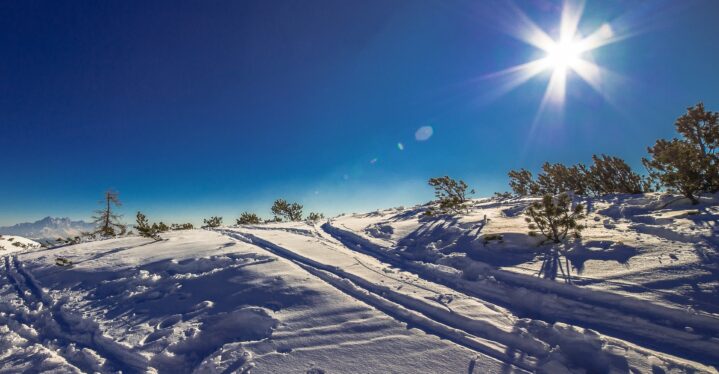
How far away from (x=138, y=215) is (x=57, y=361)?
1477 centimetres

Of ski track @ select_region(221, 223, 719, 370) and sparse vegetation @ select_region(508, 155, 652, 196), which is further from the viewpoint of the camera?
sparse vegetation @ select_region(508, 155, 652, 196)

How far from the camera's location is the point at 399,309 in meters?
5.33

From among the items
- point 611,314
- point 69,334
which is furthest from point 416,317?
point 69,334

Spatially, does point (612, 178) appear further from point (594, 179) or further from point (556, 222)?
point (556, 222)

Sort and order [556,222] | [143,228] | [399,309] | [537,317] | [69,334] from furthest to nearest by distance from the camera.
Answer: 1. [143,228]
2. [556,222]
3. [69,334]
4. [399,309]
5. [537,317]

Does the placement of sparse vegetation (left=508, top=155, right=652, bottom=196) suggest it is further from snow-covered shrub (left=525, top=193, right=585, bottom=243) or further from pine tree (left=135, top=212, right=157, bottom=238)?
pine tree (left=135, top=212, right=157, bottom=238)

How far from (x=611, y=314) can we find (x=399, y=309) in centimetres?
335

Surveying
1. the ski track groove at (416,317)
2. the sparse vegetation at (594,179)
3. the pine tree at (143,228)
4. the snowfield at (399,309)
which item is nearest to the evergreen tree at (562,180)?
the sparse vegetation at (594,179)

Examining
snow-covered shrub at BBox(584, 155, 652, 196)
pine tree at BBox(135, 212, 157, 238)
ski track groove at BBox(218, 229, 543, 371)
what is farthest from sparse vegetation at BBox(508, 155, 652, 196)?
pine tree at BBox(135, 212, 157, 238)

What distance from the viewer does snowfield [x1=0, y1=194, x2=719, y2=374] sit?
3.96 m

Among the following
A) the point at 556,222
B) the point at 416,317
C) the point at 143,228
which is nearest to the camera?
the point at 416,317

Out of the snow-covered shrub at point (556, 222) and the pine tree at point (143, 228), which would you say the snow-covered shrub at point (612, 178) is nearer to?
the snow-covered shrub at point (556, 222)

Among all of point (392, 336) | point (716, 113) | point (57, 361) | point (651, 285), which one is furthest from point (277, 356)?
point (716, 113)

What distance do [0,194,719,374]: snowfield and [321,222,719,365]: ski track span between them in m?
0.02
